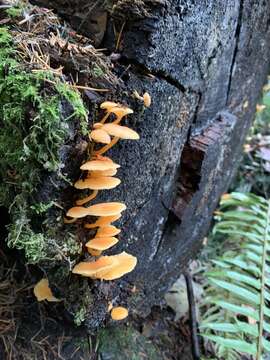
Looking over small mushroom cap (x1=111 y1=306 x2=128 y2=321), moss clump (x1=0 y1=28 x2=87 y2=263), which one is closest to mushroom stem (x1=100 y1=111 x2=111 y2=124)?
moss clump (x1=0 y1=28 x2=87 y2=263)

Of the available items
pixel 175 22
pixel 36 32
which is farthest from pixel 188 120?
pixel 36 32

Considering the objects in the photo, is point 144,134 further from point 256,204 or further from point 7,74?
point 256,204

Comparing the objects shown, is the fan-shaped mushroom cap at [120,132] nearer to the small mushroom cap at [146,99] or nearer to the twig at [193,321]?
the small mushroom cap at [146,99]

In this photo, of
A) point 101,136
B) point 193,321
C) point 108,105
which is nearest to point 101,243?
point 101,136

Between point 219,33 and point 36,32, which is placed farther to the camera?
point 219,33

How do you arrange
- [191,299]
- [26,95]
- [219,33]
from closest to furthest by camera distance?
[26,95]
[219,33]
[191,299]

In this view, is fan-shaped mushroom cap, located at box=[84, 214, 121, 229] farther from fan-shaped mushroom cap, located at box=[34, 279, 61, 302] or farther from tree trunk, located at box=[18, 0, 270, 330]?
fan-shaped mushroom cap, located at box=[34, 279, 61, 302]

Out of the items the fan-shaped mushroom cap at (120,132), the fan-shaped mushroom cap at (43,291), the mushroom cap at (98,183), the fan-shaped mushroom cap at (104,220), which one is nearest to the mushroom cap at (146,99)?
the fan-shaped mushroom cap at (120,132)
